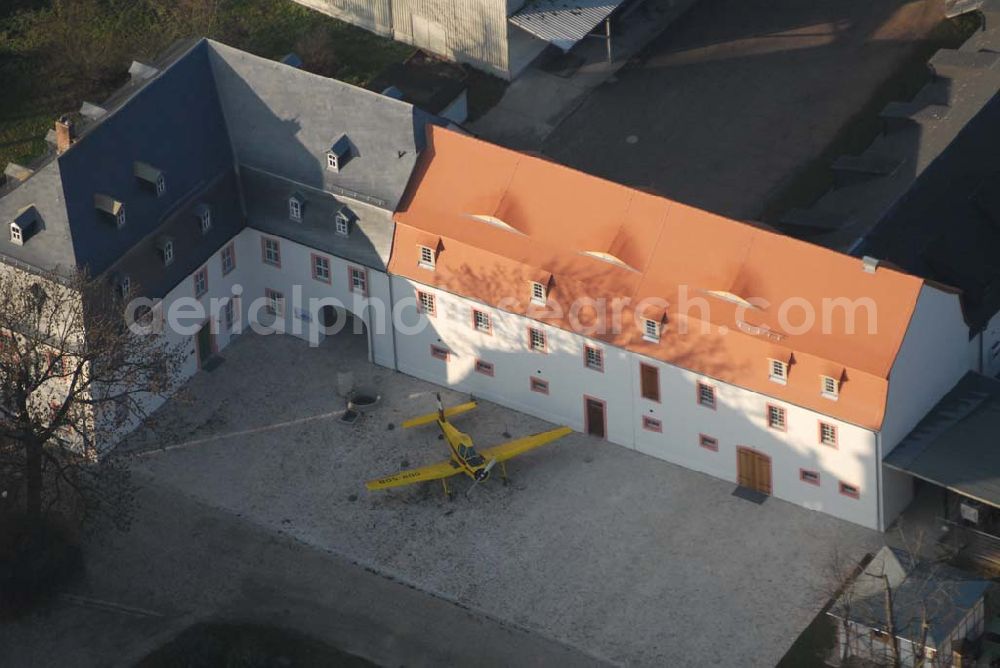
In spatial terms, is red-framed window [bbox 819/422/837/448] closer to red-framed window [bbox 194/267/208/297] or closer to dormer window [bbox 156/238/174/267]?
red-framed window [bbox 194/267/208/297]

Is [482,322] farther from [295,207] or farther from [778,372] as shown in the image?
[778,372]

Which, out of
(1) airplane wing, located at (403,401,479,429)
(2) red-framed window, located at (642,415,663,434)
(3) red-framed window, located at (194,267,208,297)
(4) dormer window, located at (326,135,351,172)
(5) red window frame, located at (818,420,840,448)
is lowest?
(1) airplane wing, located at (403,401,479,429)

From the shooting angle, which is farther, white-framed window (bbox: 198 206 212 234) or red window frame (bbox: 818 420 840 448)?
white-framed window (bbox: 198 206 212 234)

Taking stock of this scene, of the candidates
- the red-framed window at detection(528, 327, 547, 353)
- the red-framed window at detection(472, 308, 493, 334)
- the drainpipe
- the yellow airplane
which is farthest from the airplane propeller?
the drainpipe

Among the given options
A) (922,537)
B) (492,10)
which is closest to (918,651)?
(922,537)

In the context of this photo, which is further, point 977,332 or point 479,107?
point 479,107

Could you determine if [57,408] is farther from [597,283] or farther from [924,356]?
[924,356]
